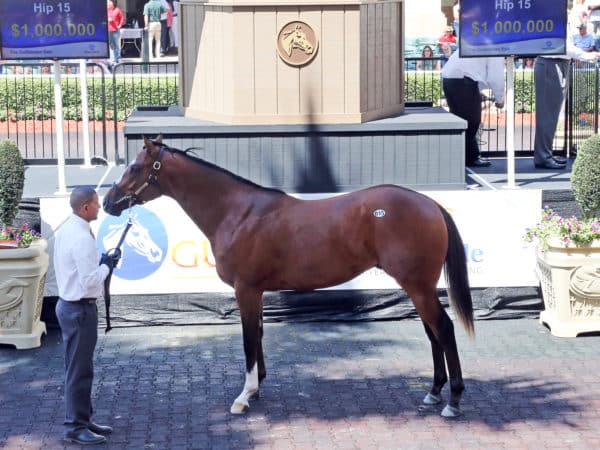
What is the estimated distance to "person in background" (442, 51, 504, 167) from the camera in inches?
532

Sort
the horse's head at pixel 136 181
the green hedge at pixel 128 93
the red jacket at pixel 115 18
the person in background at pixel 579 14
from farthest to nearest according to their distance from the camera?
the red jacket at pixel 115 18 < the person in background at pixel 579 14 < the green hedge at pixel 128 93 < the horse's head at pixel 136 181

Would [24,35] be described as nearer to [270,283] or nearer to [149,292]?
[149,292]

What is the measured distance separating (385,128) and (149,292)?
290 centimetres

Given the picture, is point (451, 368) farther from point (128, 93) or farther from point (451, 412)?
point (128, 93)

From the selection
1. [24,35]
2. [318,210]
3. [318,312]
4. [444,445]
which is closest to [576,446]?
[444,445]

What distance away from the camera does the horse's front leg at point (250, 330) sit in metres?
8.65

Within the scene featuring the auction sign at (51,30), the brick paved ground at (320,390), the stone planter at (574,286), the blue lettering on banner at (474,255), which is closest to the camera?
the brick paved ground at (320,390)

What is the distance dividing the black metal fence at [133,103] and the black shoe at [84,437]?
6.02 meters

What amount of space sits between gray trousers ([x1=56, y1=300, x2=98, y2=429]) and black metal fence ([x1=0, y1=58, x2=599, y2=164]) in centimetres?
585

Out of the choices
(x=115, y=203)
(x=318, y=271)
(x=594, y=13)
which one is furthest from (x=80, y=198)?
(x=594, y=13)

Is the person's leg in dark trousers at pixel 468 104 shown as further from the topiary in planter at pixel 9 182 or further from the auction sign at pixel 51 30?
the topiary in planter at pixel 9 182

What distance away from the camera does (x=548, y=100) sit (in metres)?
13.2

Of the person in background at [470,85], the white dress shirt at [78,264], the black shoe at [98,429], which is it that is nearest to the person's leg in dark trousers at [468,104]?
the person in background at [470,85]

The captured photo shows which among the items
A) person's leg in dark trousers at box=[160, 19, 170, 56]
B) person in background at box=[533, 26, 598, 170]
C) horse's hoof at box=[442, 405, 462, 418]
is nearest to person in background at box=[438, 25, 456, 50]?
person's leg in dark trousers at box=[160, 19, 170, 56]
